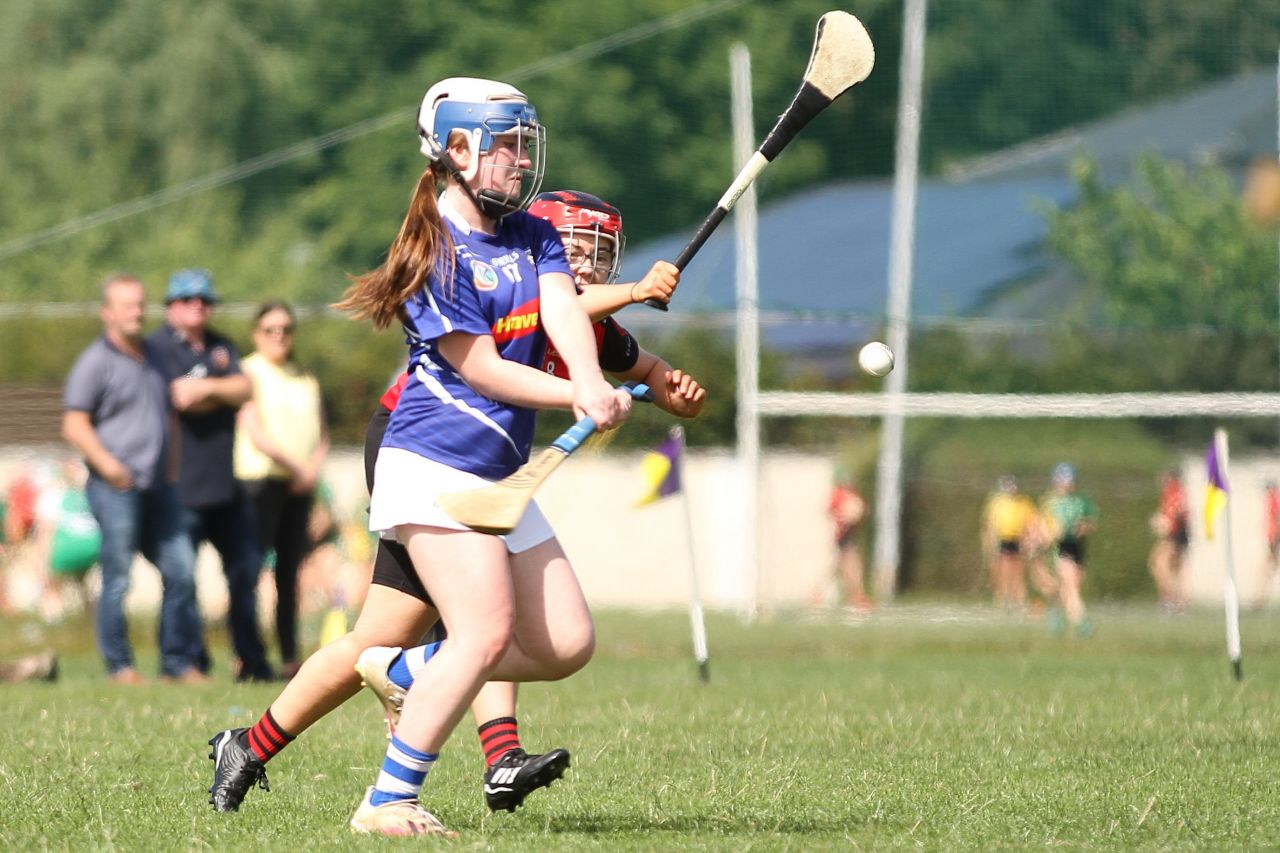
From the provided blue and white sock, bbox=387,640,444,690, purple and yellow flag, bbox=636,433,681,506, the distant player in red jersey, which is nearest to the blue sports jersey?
blue and white sock, bbox=387,640,444,690

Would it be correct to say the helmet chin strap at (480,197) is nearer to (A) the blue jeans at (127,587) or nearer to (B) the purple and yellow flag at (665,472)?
(A) the blue jeans at (127,587)

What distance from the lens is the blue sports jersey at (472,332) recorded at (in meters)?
5.59

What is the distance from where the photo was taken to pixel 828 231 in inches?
1127

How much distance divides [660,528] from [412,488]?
2293cm

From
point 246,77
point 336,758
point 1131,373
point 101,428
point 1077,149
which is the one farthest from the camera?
point 246,77

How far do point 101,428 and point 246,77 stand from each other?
21162 millimetres

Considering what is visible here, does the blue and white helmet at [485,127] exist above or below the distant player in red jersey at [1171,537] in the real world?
above

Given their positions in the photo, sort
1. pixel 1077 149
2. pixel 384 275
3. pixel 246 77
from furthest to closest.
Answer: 1. pixel 246 77
2. pixel 1077 149
3. pixel 384 275

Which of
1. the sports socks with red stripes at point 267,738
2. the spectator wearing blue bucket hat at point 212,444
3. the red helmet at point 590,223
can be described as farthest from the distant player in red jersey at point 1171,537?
the sports socks with red stripes at point 267,738

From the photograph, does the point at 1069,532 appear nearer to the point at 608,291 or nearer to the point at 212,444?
the point at 212,444

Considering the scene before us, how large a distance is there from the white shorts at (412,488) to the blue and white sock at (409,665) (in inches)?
13.8

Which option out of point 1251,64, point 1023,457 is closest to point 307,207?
point 1023,457

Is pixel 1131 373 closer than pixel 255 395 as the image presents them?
No

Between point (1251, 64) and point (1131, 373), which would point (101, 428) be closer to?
point (1131, 373)
